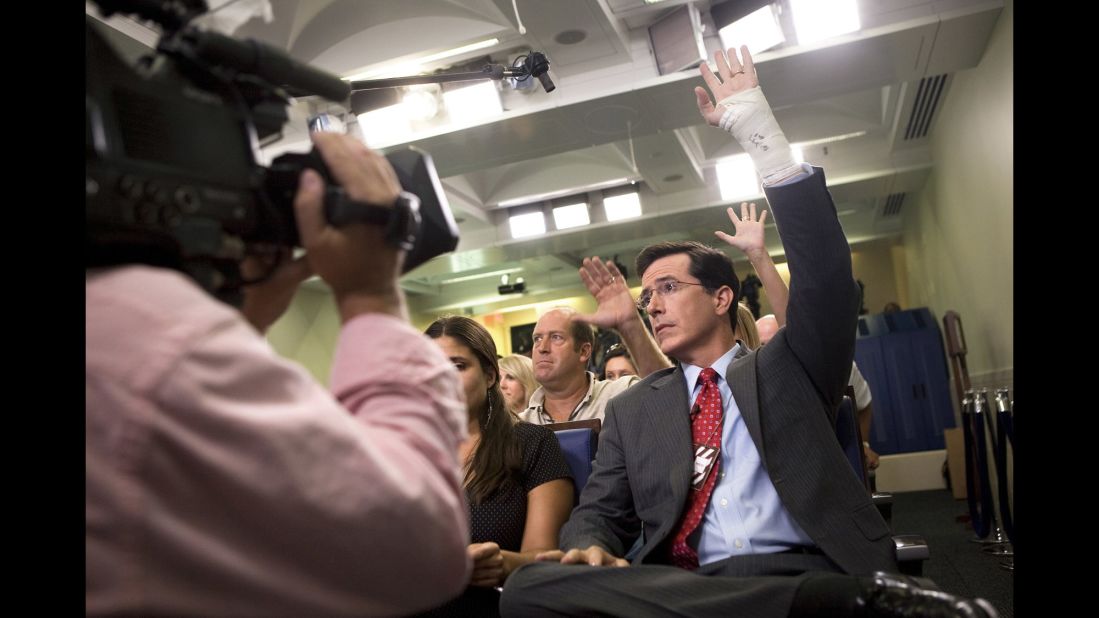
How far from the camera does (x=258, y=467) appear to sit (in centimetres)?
56

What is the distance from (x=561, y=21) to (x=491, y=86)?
2.75 feet

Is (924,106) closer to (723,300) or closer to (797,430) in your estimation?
(723,300)

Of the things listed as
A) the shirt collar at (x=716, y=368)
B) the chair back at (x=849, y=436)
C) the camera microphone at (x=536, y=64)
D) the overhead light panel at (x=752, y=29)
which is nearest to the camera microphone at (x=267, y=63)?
the shirt collar at (x=716, y=368)

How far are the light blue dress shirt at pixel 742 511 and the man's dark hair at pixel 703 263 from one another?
423 mm

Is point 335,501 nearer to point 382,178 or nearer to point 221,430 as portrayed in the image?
point 221,430

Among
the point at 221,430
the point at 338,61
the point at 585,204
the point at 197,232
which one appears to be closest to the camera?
the point at 221,430

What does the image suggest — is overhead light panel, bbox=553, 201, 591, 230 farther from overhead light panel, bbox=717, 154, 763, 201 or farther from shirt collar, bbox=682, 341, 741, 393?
shirt collar, bbox=682, 341, 741, 393

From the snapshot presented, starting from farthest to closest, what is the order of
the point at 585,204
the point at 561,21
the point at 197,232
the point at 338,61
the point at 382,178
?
the point at 585,204 < the point at 338,61 < the point at 561,21 < the point at 382,178 < the point at 197,232

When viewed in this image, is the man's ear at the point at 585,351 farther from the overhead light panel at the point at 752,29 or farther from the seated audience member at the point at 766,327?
the overhead light panel at the point at 752,29

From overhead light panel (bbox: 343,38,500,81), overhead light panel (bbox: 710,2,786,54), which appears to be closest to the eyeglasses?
overhead light panel (bbox: 710,2,786,54)

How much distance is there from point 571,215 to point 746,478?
601 cm

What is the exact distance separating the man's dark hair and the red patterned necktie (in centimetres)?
32

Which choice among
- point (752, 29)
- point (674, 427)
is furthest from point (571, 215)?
point (674, 427)
